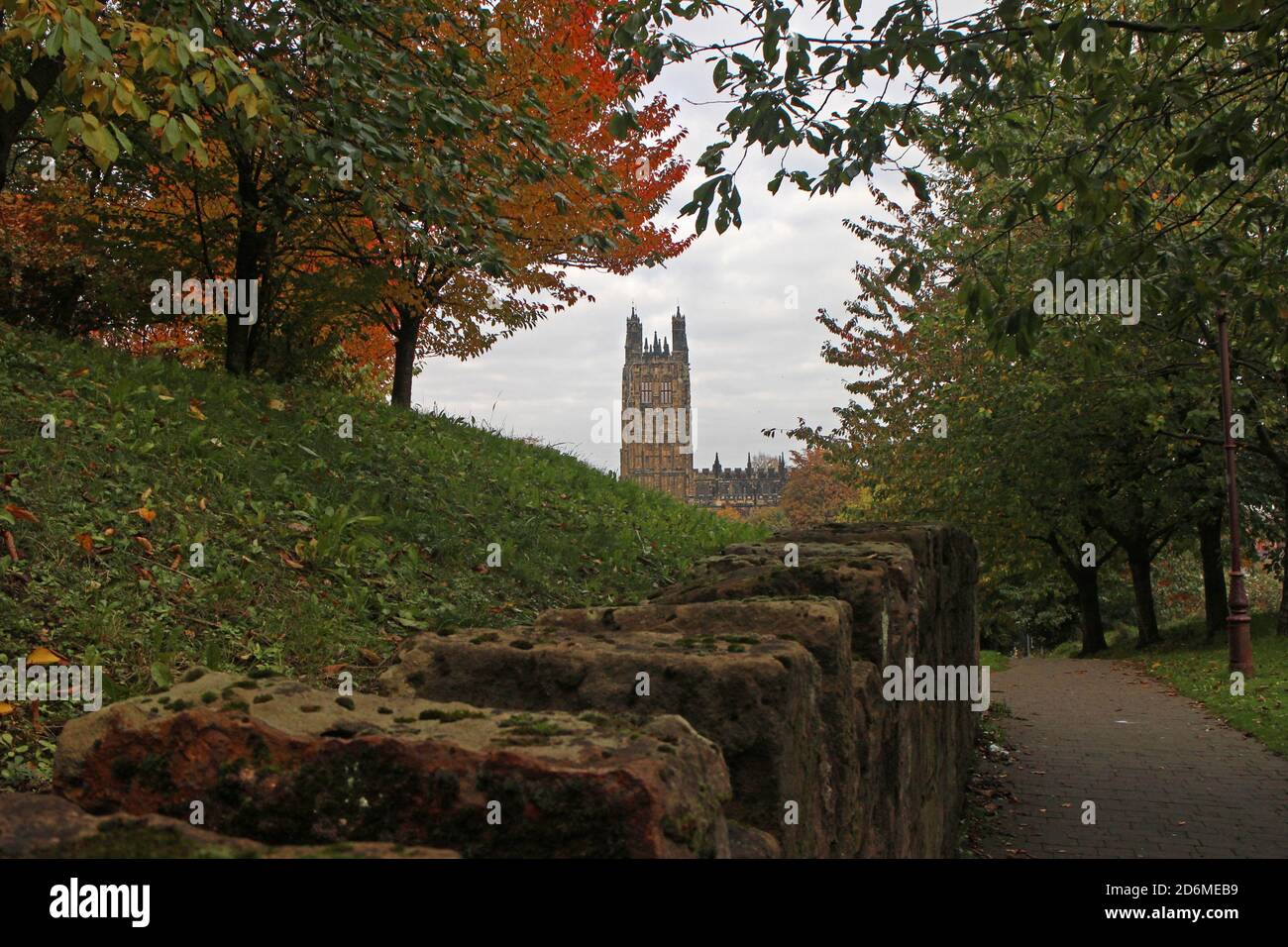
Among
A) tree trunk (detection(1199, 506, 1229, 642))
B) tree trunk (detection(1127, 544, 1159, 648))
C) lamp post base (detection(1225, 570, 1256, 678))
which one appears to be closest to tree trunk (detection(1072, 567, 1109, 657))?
tree trunk (detection(1127, 544, 1159, 648))

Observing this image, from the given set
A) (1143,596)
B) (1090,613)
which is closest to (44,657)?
(1143,596)

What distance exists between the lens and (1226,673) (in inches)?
685

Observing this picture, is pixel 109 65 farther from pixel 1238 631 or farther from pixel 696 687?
pixel 1238 631

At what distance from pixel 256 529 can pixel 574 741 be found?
225 inches

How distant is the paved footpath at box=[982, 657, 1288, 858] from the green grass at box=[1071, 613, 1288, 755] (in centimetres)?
29

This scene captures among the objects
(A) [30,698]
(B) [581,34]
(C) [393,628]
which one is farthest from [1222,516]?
(A) [30,698]

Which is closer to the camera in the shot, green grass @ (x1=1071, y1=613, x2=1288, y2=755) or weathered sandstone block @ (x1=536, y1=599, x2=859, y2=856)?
weathered sandstone block @ (x1=536, y1=599, x2=859, y2=856)

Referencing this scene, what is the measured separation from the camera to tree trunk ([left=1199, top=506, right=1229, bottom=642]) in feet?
74.0

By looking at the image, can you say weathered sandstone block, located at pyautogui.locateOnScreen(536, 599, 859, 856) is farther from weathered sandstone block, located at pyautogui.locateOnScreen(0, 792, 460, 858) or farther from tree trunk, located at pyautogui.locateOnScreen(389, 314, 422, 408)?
tree trunk, located at pyautogui.locateOnScreen(389, 314, 422, 408)

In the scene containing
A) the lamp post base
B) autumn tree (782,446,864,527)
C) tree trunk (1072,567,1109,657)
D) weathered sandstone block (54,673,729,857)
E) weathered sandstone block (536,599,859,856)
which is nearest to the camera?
weathered sandstone block (54,673,729,857)

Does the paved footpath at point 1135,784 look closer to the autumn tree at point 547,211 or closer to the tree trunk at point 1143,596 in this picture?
the autumn tree at point 547,211

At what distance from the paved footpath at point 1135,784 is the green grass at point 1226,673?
29 cm

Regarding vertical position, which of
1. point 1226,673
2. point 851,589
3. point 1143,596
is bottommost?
point 1226,673

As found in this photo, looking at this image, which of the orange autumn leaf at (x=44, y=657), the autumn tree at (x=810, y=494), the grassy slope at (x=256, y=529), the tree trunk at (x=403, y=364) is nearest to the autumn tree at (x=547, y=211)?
the tree trunk at (x=403, y=364)
